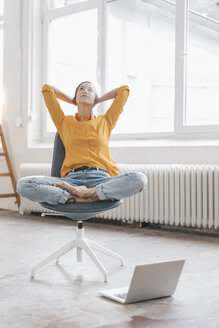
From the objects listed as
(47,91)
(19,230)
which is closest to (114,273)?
(47,91)

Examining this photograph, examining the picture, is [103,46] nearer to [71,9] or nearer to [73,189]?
[71,9]

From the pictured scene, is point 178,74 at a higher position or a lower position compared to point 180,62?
lower

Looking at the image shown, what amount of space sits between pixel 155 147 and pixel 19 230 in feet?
4.60

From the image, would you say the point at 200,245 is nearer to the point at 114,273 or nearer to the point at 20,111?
the point at 114,273

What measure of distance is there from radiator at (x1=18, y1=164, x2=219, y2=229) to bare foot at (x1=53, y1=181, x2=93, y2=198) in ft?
4.86

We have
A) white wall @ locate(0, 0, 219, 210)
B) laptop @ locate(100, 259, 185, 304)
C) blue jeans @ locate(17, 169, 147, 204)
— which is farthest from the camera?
white wall @ locate(0, 0, 219, 210)

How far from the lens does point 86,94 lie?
2666 millimetres

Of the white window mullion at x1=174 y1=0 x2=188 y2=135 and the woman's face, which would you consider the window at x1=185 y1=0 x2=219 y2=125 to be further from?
the woman's face

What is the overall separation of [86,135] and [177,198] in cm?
133

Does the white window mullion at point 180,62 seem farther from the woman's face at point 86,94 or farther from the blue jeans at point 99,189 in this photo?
the blue jeans at point 99,189

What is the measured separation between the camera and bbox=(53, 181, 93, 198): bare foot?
227cm

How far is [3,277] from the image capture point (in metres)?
2.31

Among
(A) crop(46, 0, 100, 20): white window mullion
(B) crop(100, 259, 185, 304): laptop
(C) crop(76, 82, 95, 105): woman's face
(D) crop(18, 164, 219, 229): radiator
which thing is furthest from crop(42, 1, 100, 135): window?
(B) crop(100, 259, 185, 304): laptop

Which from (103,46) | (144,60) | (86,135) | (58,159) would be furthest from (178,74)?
(58,159)
